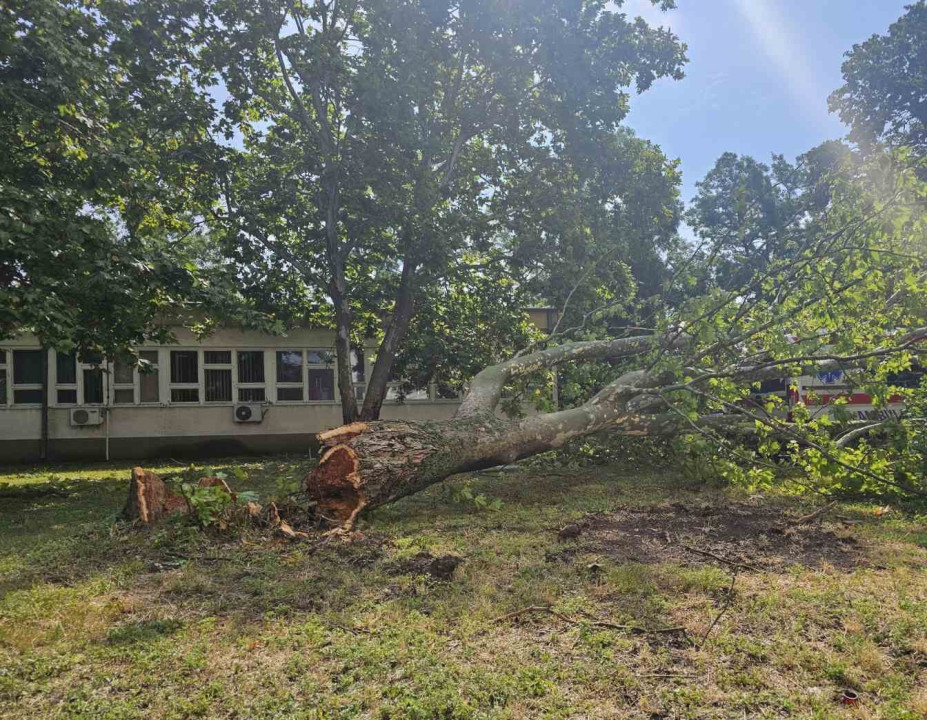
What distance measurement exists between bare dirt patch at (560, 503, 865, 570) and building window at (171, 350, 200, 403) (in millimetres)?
12232

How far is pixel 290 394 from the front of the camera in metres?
15.6

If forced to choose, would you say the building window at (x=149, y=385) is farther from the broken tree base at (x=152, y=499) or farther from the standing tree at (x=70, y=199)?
the broken tree base at (x=152, y=499)

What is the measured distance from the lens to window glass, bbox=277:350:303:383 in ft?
51.3

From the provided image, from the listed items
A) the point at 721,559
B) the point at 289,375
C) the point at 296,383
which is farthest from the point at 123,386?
the point at 721,559

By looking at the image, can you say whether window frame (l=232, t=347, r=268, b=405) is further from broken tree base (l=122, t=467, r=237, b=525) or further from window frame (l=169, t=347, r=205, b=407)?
broken tree base (l=122, t=467, r=237, b=525)

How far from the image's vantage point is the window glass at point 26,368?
14.1 m

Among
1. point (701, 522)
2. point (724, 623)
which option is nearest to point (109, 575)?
point (724, 623)

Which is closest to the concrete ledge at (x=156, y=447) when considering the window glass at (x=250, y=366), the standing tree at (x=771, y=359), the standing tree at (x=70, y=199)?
the window glass at (x=250, y=366)

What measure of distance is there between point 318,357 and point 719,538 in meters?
12.8

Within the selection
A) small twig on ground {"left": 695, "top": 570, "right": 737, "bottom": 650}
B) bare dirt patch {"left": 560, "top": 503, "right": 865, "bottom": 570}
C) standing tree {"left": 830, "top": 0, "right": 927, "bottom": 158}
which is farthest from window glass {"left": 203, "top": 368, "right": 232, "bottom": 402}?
standing tree {"left": 830, "top": 0, "right": 927, "bottom": 158}

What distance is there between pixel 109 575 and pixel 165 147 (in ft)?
30.2

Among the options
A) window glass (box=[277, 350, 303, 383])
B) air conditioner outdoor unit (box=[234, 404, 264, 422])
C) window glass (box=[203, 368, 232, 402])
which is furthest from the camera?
window glass (box=[277, 350, 303, 383])

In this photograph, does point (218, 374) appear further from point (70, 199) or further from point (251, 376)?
point (70, 199)

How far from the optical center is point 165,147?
1084cm
